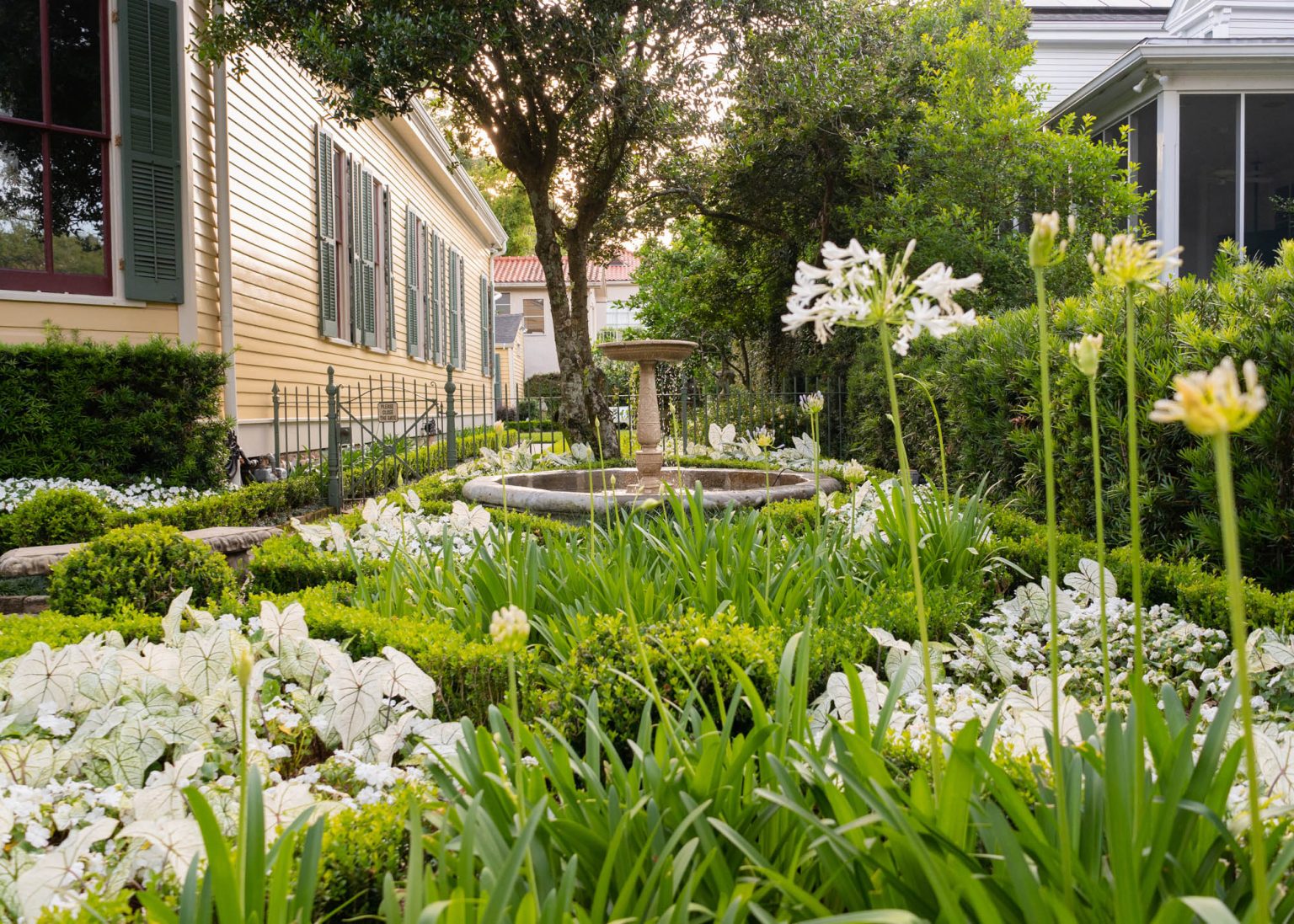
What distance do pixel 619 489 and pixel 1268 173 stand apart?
10.3m

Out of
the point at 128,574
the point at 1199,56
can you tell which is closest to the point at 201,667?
the point at 128,574

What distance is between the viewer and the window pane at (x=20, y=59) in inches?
258

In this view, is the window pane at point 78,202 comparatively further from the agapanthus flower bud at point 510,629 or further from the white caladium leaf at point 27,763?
the agapanthus flower bud at point 510,629

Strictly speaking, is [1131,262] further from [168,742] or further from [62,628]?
[62,628]

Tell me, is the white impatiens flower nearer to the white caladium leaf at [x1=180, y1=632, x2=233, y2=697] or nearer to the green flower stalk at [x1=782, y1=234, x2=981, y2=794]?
the green flower stalk at [x1=782, y1=234, x2=981, y2=794]

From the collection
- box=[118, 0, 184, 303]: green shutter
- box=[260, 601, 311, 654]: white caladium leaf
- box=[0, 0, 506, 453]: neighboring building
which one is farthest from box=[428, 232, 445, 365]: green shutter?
box=[260, 601, 311, 654]: white caladium leaf

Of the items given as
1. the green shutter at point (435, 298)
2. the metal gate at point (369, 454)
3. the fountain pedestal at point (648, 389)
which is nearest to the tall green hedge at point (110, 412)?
the metal gate at point (369, 454)

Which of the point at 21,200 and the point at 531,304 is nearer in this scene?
the point at 21,200

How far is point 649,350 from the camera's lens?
664 cm

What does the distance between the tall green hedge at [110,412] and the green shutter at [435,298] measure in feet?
31.5

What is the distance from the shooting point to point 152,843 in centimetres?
159

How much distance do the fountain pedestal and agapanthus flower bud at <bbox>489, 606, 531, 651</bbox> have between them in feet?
17.3

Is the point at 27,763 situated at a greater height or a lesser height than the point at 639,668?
lesser

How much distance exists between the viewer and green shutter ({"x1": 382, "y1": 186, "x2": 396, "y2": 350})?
43.0 feet
